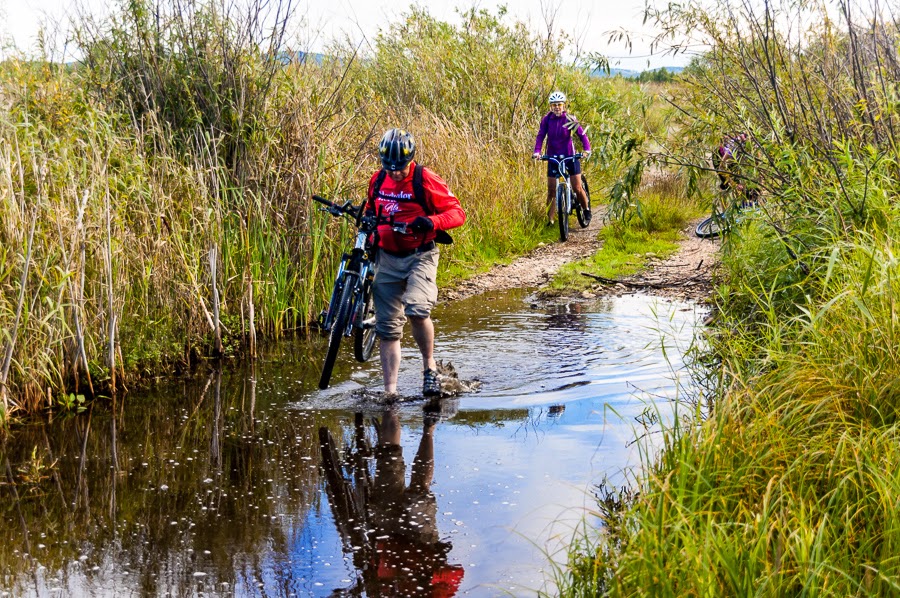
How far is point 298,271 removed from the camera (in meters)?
9.55

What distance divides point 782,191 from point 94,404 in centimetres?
526

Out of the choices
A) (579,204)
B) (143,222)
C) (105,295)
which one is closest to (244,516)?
(105,295)

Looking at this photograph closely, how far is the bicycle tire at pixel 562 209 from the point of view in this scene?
15.2 meters

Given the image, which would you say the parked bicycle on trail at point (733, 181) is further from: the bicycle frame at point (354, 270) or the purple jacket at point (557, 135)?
the purple jacket at point (557, 135)

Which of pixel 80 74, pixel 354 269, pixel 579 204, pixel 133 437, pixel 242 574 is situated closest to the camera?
pixel 242 574

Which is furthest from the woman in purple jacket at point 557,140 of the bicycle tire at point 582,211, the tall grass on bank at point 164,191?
the tall grass on bank at point 164,191

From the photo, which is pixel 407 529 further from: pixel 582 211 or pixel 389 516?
pixel 582 211

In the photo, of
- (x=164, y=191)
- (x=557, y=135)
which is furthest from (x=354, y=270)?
(x=557, y=135)

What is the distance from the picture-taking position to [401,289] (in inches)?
288

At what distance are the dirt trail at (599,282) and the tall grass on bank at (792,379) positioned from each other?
128 inches

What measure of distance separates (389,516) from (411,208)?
8.53ft

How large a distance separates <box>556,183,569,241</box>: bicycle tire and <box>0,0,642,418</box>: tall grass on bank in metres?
4.17

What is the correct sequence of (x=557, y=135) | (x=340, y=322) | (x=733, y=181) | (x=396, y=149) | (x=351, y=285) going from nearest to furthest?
(x=396, y=149) → (x=340, y=322) → (x=351, y=285) → (x=733, y=181) → (x=557, y=135)

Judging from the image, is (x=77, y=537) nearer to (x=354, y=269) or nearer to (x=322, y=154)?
(x=354, y=269)
